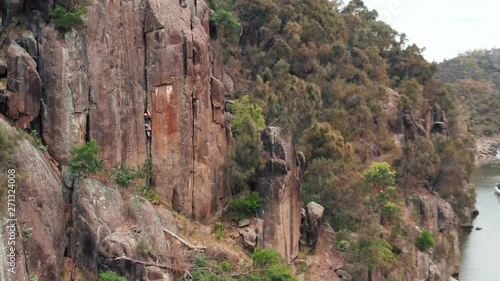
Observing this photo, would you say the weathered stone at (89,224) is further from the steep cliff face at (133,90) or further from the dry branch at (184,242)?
the dry branch at (184,242)

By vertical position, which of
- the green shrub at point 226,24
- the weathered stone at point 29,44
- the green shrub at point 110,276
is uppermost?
the green shrub at point 226,24

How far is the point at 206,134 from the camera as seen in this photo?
2712 cm

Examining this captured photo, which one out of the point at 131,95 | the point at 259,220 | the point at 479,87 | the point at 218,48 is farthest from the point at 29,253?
the point at 479,87

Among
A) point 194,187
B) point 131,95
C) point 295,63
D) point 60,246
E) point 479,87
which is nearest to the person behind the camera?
point 60,246

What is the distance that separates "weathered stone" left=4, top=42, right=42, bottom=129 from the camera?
19867mm

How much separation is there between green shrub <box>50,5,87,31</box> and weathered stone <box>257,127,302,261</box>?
1101 cm

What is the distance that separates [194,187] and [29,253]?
9.59 meters

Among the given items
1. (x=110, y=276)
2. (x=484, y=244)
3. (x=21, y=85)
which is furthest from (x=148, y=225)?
(x=484, y=244)

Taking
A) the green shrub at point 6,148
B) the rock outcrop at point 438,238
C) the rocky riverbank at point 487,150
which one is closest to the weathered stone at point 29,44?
the green shrub at point 6,148

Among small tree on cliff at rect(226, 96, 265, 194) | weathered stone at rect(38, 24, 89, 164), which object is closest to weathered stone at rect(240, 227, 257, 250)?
small tree on cliff at rect(226, 96, 265, 194)

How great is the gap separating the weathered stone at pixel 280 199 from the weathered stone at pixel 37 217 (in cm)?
1040

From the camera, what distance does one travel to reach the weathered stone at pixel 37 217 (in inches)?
703

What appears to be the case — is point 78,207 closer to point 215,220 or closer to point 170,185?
point 170,185

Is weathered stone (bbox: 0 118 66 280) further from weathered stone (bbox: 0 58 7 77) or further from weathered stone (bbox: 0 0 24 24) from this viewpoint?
weathered stone (bbox: 0 0 24 24)
